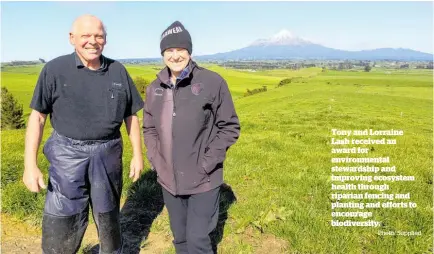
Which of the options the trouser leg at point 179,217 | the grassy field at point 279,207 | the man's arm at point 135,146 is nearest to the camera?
the trouser leg at point 179,217

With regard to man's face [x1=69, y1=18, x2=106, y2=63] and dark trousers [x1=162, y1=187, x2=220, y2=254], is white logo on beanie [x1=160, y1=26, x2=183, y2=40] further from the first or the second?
dark trousers [x1=162, y1=187, x2=220, y2=254]

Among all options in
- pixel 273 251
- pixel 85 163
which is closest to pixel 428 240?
pixel 273 251

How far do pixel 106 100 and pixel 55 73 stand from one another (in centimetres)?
60

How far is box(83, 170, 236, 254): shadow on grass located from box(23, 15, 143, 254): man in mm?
1282

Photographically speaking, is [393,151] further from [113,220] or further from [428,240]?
[113,220]

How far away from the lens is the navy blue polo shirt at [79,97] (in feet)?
12.5

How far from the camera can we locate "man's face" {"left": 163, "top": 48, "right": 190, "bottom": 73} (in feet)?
12.9

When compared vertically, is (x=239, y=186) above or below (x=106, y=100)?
below

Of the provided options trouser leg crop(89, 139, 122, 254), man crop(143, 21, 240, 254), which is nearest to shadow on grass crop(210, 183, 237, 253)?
man crop(143, 21, 240, 254)

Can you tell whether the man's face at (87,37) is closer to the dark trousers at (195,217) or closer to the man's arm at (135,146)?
the man's arm at (135,146)

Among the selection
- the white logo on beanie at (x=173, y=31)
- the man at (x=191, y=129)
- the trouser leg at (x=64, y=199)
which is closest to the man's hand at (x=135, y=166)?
the man at (x=191, y=129)

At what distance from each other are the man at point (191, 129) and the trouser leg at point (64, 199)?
3.15ft

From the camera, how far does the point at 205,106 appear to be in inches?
154

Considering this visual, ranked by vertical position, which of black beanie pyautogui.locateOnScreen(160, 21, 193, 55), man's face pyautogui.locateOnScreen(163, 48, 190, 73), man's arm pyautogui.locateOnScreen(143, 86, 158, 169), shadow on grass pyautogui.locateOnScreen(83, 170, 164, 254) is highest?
black beanie pyautogui.locateOnScreen(160, 21, 193, 55)
